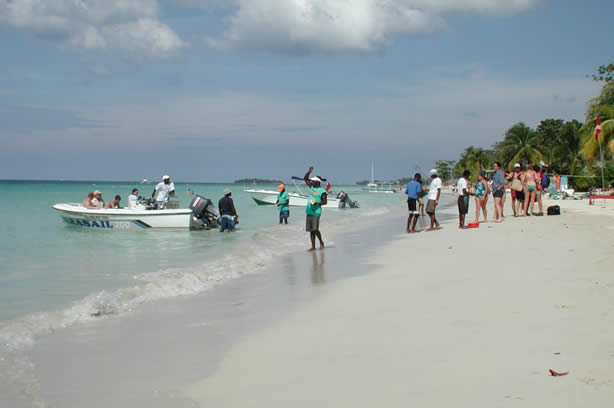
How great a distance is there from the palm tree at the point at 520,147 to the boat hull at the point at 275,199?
26.7m

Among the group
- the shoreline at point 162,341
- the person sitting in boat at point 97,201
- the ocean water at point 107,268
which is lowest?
the ocean water at point 107,268

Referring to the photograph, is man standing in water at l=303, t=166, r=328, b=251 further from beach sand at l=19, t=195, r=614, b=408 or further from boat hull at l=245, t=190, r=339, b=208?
boat hull at l=245, t=190, r=339, b=208

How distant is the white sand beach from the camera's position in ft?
11.3

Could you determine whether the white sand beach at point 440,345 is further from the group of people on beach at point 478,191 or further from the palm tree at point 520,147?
the palm tree at point 520,147

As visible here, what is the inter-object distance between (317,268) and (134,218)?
10.4 m

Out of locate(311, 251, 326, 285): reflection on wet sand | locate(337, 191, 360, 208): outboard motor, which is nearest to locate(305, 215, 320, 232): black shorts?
locate(311, 251, 326, 285): reflection on wet sand

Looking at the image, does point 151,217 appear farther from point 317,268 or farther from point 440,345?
point 440,345

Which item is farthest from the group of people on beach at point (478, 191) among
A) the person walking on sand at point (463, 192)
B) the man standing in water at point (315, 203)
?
the man standing in water at point (315, 203)

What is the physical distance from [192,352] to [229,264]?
5.60 metres

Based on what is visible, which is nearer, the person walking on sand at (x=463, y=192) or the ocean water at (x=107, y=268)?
the ocean water at (x=107, y=268)

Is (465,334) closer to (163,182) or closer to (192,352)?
(192,352)

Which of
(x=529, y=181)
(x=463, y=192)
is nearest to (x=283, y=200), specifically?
(x=463, y=192)

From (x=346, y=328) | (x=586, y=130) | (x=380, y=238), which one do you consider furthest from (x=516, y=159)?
(x=346, y=328)

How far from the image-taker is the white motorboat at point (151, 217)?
17.6m
